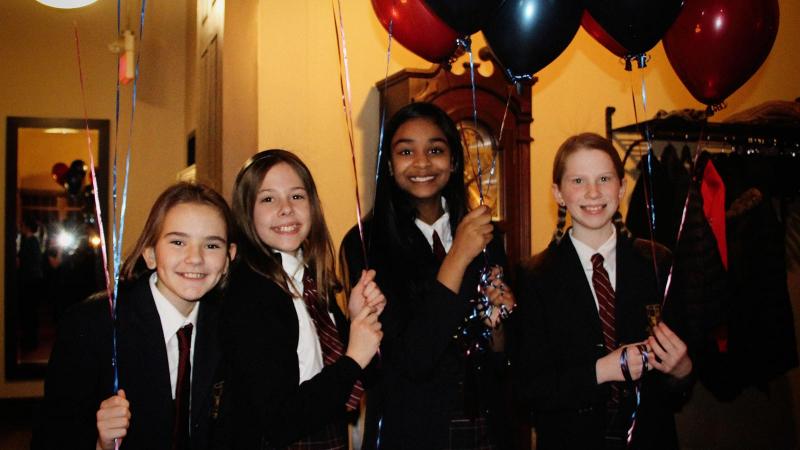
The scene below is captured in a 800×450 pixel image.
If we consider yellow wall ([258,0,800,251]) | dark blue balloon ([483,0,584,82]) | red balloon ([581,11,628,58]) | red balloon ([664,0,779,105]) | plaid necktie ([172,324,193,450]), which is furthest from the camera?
yellow wall ([258,0,800,251])

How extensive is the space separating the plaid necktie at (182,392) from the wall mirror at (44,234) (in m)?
3.92

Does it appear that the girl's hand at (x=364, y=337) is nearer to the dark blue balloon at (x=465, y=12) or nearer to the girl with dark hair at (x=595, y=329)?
the girl with dark hair at (x=595, y=329)

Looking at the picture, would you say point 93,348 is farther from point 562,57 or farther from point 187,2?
point 187,2

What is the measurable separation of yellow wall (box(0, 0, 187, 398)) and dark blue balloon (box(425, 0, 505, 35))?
13.2 ft

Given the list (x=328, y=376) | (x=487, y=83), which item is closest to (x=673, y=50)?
(x=487, y=83)

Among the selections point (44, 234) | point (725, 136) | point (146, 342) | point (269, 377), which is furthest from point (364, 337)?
point (44, 234)

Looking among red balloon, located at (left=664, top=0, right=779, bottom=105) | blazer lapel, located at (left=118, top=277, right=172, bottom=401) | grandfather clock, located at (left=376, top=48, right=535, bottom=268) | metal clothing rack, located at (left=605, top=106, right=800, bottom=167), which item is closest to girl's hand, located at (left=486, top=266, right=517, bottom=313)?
blazer lapel, located at (left=118, top=277, right=172, bottom=401)

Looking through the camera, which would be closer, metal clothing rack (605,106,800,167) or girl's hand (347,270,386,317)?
girl's hand (347,270,386,317)

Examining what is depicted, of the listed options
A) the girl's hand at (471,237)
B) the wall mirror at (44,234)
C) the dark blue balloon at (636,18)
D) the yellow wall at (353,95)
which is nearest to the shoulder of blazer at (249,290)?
the girl's hand at (471,237)

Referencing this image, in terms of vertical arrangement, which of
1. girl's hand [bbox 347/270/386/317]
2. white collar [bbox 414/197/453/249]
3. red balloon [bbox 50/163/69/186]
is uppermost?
red balloon [bbox 50/163/69/186]

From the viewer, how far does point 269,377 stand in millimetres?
1199

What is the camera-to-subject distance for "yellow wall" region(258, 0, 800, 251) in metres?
2.77

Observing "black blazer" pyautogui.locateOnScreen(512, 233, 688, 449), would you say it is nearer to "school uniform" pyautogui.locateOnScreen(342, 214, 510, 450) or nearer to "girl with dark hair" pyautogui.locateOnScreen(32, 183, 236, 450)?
"school uniform" pyautogui.locateOnScreen(342, 214, 510, 450)

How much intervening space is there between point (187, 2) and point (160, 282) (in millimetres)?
4457
